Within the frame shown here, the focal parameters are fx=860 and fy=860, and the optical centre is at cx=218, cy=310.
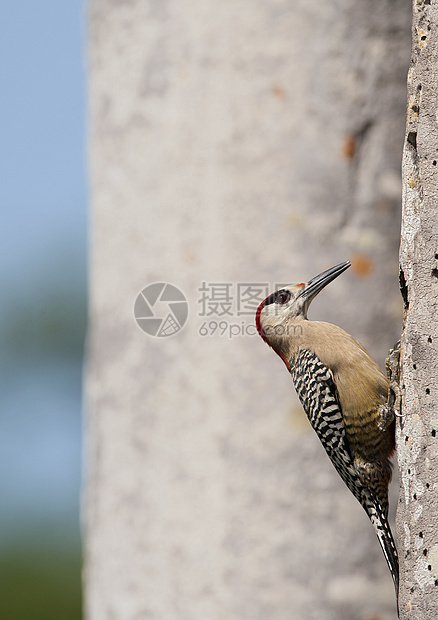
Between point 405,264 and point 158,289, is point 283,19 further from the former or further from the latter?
point 405,264

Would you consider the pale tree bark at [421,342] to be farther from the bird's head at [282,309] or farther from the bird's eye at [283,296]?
the bird's eye at [283,296]

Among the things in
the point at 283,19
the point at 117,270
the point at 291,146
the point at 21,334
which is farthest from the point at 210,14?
the point at 21,334

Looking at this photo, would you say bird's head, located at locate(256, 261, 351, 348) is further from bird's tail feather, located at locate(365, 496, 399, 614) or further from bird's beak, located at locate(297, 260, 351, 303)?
bird's tail feather, located at locate(365, 496, 399, 614)

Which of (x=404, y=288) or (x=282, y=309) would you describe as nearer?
(x=404, y=288)

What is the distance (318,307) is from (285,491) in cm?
94

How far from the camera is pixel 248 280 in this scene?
14.1 feet

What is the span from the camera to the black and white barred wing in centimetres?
360

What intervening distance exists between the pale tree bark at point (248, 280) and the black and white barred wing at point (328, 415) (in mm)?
527

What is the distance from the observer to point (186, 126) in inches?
175

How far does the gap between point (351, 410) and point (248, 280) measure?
3.24 ft

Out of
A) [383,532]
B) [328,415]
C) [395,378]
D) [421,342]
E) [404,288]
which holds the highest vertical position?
[404,288]

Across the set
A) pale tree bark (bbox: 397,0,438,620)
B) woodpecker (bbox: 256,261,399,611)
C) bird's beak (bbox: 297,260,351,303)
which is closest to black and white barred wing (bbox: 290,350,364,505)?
woodpecker (bbox: 256,261,399,611)

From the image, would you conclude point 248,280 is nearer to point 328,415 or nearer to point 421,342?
point 328,415

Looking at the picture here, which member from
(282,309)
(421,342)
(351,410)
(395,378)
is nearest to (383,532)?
(351,410)
